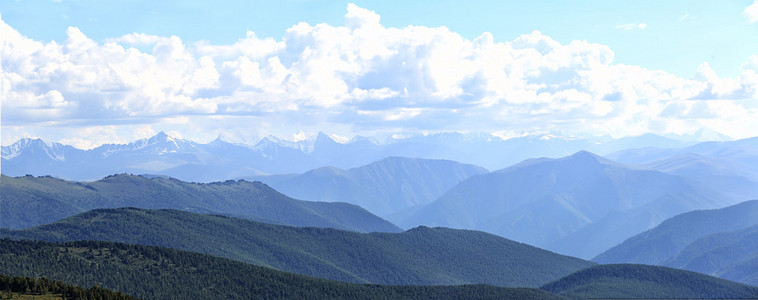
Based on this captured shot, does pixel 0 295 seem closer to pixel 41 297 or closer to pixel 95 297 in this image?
pixel 41 297

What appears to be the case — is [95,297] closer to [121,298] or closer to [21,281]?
[121,298]

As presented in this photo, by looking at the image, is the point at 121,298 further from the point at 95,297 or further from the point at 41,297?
the point at 41,297

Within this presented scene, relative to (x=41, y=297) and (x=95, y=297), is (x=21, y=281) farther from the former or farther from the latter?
(x=95, y=297)

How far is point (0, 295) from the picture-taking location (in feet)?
498

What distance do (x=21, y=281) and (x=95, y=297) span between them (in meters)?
19.7

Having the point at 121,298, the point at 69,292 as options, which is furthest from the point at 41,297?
the point at 121,298

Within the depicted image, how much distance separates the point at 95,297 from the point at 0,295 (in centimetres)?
1911

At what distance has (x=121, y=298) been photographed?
522ft

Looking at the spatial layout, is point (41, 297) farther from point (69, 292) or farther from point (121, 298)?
point (121, 298)

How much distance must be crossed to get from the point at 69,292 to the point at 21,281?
11.7m

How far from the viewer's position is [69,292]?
520 ft

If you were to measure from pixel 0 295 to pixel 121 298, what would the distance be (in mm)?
24054

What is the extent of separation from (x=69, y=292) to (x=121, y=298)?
11343 millimetres

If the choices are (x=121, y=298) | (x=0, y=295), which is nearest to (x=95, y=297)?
(x=121, y=298)
